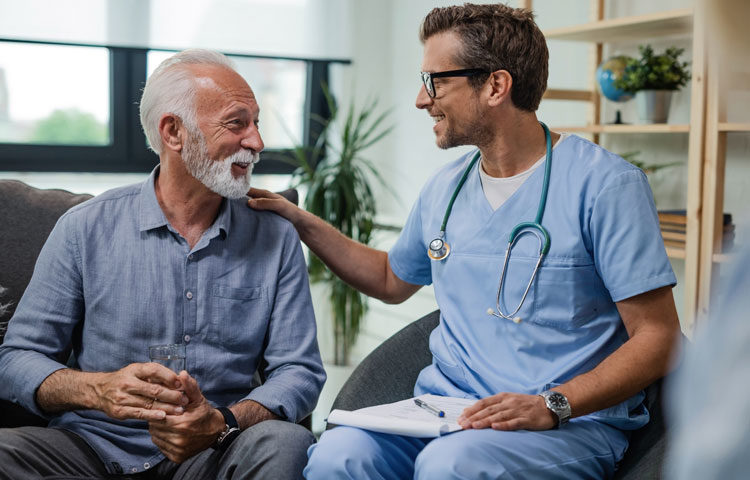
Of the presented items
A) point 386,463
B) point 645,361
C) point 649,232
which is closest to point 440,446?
point 386,463

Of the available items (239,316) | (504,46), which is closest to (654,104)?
(504,46)

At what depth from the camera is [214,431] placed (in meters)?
1.48

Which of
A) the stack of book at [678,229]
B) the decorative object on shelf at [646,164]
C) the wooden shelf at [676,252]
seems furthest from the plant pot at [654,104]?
the wooden shelf at [676,252]

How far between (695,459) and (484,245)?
1046 mm

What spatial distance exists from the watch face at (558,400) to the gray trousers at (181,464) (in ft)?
1.50

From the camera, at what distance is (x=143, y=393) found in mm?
1433

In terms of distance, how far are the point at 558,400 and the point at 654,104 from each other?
158cm

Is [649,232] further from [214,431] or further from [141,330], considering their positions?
[141,330]

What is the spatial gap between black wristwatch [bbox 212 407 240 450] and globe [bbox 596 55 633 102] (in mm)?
1847

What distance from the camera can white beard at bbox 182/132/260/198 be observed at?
170cm

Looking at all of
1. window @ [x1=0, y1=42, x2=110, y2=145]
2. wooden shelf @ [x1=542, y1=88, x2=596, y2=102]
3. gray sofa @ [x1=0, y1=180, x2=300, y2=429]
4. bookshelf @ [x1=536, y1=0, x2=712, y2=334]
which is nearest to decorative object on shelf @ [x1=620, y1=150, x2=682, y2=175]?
bookshelf @ [x1=536, y1=0, x2=712, y2=334]

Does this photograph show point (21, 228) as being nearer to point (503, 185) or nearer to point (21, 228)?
point (21, 228)

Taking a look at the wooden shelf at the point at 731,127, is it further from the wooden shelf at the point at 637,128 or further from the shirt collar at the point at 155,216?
the shirt collar at the point at 155,216

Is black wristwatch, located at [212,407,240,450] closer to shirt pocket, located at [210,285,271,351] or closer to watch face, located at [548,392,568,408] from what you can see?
shirt pocket, located at [210,285,271,351]
